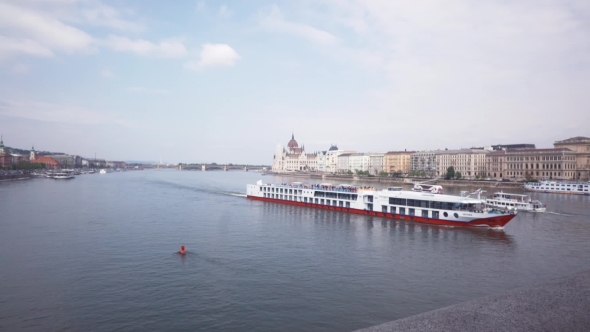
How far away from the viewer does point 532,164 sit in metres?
76.1

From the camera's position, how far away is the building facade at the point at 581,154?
70.7 metres

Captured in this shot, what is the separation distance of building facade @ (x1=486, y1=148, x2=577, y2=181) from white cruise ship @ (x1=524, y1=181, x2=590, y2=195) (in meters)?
14.7

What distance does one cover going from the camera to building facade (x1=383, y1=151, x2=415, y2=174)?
10850 cm

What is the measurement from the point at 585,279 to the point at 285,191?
3387 centimetres

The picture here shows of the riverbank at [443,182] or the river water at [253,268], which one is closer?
the river water at [253,268]

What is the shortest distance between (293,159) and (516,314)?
157293 mm

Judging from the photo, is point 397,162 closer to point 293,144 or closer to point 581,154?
point 581,154

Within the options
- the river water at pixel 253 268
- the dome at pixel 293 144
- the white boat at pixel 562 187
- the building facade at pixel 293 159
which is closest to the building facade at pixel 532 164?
the white boat at pixel 562 187

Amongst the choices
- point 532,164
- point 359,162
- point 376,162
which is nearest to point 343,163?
point 359,162

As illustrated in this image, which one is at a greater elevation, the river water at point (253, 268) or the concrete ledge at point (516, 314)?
the concrete ledge at point (516, 314)

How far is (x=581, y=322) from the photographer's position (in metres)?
8.52

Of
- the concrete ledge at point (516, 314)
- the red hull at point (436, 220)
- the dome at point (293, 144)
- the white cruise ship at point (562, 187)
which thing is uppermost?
the dome at point (293, 144)

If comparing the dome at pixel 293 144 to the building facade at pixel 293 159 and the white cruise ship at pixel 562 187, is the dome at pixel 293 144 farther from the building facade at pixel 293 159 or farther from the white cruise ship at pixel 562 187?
the white cruise ship at pixel 562 187

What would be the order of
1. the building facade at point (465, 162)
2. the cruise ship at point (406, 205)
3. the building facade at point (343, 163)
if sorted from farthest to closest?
the building facade at point (343, 163)
the building facade at point (465, 162)
the cruise ship at point (406, 205)
